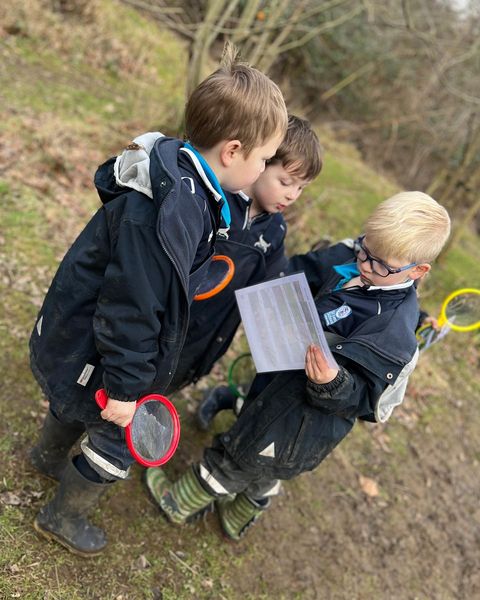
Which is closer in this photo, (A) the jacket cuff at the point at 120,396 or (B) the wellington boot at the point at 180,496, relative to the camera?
(A) the jacket cuff at the point at 120,396

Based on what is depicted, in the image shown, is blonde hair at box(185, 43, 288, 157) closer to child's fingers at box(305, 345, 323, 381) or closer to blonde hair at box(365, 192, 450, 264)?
blonde hair at box(365, 192, 450, 264)

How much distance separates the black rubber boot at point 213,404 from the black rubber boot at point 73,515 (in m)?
1.04

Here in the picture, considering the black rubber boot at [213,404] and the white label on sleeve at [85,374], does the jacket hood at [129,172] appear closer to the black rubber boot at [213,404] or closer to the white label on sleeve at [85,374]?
the white label on sleeve at [85,374]

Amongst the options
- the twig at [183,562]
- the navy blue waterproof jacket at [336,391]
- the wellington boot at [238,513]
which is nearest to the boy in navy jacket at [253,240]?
the navy blue waterproof jacket at [336,391]

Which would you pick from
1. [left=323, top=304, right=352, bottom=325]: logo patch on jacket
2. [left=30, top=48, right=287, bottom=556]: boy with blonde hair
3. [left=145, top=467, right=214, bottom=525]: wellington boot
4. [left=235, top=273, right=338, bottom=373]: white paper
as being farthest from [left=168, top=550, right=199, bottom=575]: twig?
[left=323, top=304, right=352, bottom=325]: logo patch on jacket

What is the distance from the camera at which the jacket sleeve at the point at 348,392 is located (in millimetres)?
2070

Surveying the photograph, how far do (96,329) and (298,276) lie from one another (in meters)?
0.83

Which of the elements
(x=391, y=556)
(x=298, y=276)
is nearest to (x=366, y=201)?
(x=391, y=556)

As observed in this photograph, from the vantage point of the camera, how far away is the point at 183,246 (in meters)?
1.70

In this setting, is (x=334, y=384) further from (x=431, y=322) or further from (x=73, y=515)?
(x=73, y=515)

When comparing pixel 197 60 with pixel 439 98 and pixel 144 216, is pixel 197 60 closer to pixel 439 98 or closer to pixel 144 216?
pixel 144 216

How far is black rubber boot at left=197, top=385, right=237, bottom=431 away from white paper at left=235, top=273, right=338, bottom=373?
1.04 m

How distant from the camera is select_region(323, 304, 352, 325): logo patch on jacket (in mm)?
2271

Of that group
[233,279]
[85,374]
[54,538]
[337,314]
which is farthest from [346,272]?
[54,538]
